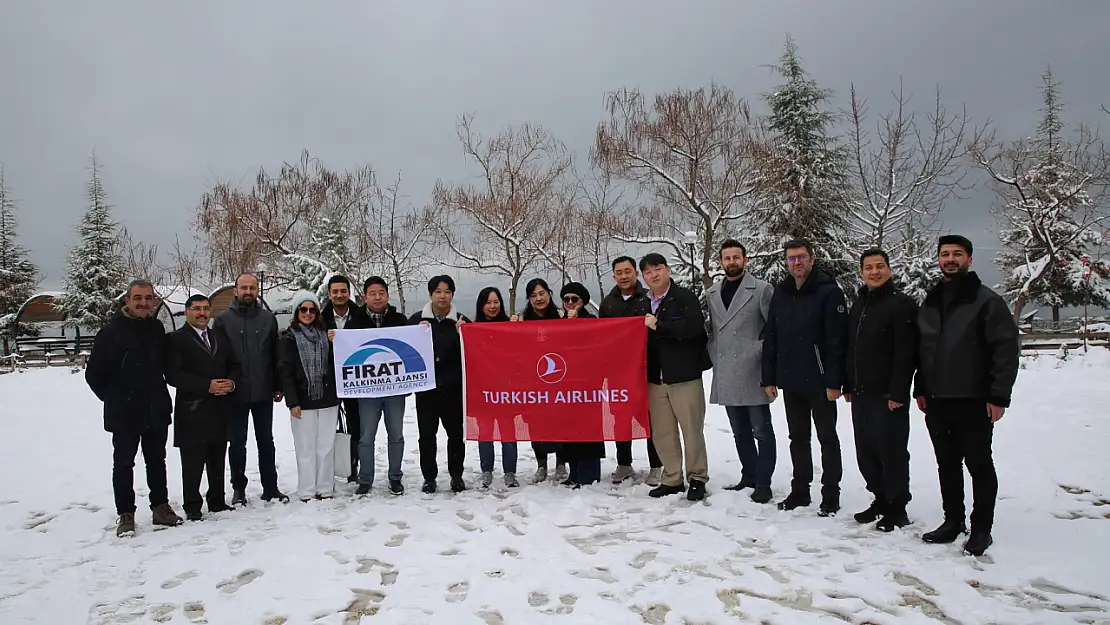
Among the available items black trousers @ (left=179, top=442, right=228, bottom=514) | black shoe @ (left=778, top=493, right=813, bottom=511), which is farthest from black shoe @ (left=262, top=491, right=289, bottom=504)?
black shoe @ (left=778, top=493, right=813, bottom=511)

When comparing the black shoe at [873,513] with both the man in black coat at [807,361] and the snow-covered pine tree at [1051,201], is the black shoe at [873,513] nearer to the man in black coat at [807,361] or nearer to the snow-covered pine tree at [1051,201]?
the man in black coat at [807,361]

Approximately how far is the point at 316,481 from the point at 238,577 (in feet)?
6.64

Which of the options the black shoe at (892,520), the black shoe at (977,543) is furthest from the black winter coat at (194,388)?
the black shoe at (977,543)

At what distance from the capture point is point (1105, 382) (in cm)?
1097

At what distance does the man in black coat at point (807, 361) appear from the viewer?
201 inches

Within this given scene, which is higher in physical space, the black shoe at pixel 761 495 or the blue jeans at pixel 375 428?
the blue jeans at pixel 375 428

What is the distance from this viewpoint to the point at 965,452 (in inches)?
169

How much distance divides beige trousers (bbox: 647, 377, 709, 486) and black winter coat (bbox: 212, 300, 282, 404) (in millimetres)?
3700

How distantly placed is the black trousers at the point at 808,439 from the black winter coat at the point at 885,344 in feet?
1.17

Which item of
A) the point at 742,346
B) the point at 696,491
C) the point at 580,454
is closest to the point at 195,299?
the point at 580,454

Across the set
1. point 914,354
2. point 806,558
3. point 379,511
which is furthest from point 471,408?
point 914,354

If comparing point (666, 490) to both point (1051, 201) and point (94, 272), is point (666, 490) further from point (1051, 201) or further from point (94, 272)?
point (94, 272)

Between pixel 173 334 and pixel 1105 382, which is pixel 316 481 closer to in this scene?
pixel 173 334

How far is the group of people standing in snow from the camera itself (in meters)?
4.36
